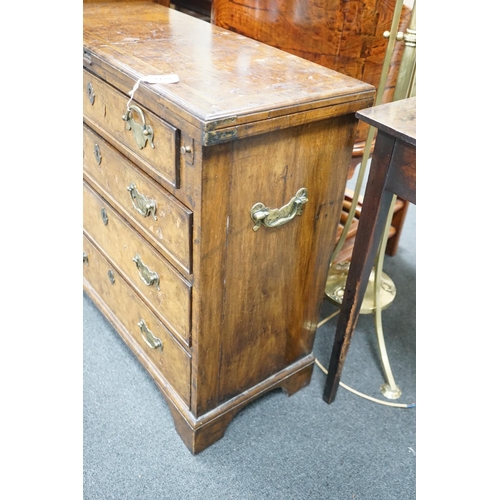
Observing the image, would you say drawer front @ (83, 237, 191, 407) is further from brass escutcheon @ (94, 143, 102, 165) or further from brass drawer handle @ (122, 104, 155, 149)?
brass drawer handle @ (122, 104, 155, 149)

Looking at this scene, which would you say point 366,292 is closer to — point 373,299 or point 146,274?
point 373,299

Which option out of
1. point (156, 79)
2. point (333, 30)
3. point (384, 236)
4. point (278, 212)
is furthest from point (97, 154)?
point (384, 236)

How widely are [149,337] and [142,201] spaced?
0.39 m

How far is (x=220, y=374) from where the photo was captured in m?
1.17

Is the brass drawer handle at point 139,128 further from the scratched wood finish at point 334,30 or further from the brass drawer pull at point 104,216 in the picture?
the scratched wood finish at point 334,30

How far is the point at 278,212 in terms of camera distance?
999 millimetres

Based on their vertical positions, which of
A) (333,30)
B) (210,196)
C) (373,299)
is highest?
(333,30)

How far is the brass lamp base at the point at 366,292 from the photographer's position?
158 cm

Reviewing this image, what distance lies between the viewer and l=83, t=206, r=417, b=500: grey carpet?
117 cm

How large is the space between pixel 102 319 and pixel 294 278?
30.3 inches

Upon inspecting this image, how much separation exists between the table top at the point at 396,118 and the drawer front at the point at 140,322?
641mm

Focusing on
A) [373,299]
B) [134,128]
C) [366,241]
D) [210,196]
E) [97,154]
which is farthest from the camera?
[373,299]

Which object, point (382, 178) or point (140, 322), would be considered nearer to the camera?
point (382, 178)

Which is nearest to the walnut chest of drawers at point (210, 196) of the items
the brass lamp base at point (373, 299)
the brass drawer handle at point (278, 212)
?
the brass drawer handle at point (278, 212)
